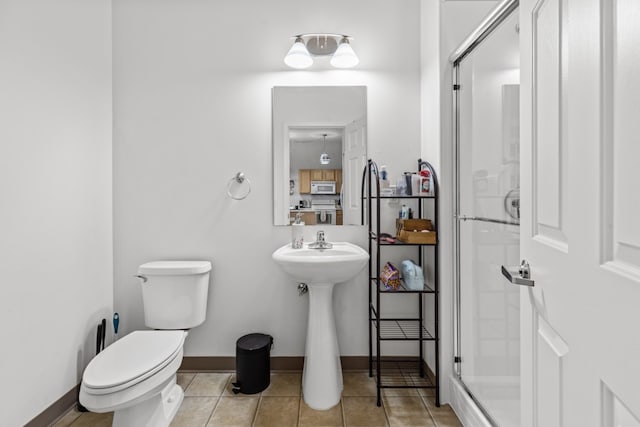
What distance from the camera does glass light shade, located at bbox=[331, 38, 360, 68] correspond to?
2.10 metres

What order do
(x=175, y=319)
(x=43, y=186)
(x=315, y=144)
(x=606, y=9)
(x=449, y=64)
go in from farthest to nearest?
(x=315, y=144) < (x=175, y=319) < (x=449, y=64) < (x=43, y=186) < (x=606, y=9)

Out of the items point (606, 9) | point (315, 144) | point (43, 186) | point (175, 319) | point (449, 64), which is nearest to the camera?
point (606, 9)

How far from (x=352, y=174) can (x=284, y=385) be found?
53.4 inches

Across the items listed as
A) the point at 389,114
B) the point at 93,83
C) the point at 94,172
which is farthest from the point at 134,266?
the point at 389,114

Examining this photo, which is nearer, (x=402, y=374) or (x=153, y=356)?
(x=153, y=356)

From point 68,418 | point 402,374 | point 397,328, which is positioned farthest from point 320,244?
point 68,418

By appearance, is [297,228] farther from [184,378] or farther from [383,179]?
[184,378]

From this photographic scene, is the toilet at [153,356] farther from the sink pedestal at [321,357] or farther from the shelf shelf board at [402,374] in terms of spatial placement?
the shelf shelf board at [402,374]

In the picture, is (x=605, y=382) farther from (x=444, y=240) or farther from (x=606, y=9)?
(x=444, y=240)

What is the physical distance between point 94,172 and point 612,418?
7.88 feet

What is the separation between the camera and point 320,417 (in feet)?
5.78

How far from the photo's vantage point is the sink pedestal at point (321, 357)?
1.85 meters

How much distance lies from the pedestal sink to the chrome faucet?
0.21 metres

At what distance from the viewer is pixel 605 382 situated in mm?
536
